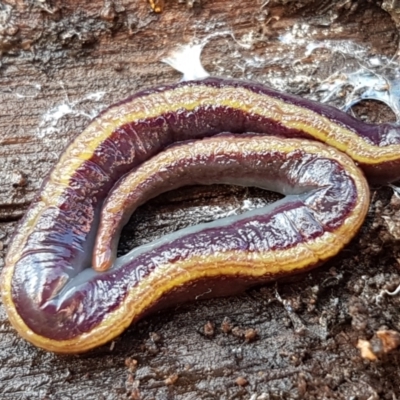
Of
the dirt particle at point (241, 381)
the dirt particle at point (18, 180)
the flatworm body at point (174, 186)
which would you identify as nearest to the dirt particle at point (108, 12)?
the flatworm body at point (174, 186)

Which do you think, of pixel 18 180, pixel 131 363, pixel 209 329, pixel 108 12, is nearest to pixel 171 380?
pixel 131 363

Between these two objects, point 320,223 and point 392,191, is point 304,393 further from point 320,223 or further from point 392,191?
point 392,191

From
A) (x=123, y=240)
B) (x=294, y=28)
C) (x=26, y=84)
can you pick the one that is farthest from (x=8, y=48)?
(x=294, y=28)

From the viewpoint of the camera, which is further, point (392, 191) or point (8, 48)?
point (8, 48)

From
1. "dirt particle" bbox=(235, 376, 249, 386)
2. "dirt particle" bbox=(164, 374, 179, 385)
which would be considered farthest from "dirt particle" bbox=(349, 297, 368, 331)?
"dirt particle" bbox=(164, 374, 179, 385)

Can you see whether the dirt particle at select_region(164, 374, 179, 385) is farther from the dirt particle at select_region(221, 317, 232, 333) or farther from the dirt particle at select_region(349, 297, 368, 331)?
the dirt particle at select_region(349, 297, 368, 331)
